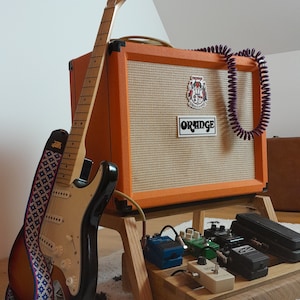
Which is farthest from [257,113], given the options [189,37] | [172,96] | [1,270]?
[189,37]

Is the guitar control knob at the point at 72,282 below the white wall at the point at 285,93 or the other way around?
below

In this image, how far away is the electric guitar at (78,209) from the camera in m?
0.69

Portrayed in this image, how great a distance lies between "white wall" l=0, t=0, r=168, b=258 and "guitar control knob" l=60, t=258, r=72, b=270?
59cm

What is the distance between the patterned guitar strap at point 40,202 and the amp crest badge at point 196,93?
301mm

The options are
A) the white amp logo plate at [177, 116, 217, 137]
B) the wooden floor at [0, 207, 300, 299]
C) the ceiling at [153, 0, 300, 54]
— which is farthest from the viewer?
the ceiling at [153, 0, 300, 54]

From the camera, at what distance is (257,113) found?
1.01 meters

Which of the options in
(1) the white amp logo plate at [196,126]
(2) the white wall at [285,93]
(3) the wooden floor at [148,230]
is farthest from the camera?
(2) the white wall at [285,93]

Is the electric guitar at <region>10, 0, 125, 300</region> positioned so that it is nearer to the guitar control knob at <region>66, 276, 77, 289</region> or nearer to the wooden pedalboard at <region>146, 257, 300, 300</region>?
the guitar control knob at <region>66, 276, 77, 289</region>

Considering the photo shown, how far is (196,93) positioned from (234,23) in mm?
1077

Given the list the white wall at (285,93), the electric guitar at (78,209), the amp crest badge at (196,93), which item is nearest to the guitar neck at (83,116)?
the electric guitar at (78,209)

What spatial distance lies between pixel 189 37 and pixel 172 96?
118 cm

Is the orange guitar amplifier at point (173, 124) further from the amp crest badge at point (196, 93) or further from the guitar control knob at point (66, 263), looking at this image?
the guitar control knob at point (66, 263)

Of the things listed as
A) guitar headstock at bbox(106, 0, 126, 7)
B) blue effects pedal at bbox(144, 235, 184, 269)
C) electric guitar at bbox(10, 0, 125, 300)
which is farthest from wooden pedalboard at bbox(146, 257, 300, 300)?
guitar headstock at bbox(106, 0, 126, 7)

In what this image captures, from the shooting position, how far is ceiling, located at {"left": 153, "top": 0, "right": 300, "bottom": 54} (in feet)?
5.75
